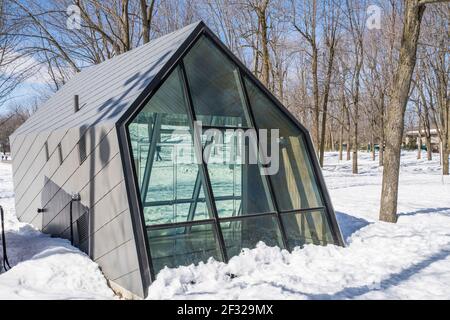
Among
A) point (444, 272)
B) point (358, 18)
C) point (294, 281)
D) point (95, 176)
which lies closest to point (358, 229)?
point (444, 272)

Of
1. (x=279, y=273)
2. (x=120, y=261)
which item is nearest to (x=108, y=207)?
(x=120, y=261)

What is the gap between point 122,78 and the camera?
21.9 feet

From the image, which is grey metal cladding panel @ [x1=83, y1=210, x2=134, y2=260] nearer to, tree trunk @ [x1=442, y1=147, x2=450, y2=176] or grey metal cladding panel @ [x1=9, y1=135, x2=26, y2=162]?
grey metal cladding panel @ [x1=9, y1=135, x2=26, y2=162]

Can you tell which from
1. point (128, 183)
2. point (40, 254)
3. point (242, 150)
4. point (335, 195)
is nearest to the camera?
point (128, 183)

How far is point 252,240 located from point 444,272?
8.43 ft

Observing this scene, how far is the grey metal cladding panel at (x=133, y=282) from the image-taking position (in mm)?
4391

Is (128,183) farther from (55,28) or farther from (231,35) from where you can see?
(231,35)

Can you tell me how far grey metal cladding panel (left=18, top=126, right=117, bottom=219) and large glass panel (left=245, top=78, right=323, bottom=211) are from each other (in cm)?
235

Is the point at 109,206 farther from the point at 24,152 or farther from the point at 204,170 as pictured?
the point at 24,152

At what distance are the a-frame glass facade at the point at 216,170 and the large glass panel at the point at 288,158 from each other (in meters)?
0.02

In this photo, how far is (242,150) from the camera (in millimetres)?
6117

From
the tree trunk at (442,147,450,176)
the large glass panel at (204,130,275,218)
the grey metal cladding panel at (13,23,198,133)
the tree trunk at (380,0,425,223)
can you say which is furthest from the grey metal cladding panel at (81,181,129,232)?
the tree trunk at (442,147,450,176)

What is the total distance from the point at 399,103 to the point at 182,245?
19.3 feet

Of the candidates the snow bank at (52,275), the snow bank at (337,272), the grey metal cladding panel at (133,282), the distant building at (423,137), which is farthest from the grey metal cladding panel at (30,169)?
the distant building at (423,137)
